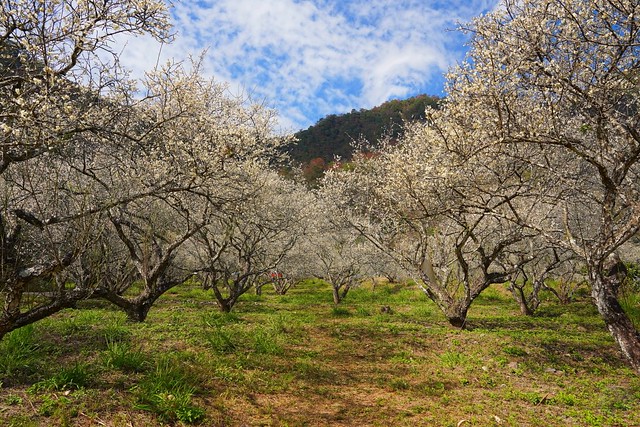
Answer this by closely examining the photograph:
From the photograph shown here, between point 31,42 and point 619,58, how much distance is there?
9.18 m

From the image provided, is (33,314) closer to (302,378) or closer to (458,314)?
(302,378)

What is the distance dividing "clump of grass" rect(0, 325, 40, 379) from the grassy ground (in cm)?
3

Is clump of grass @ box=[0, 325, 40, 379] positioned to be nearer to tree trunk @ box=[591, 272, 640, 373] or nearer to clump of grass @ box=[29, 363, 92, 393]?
clump of grass @ box=[29, 363, 92, 393]

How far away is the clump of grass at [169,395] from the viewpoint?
205 inches

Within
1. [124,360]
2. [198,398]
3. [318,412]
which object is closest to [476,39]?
[318,412]

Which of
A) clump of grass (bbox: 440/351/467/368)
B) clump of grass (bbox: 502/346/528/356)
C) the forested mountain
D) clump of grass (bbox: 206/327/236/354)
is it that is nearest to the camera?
clump of grass (bbox: 206/327/236/354)

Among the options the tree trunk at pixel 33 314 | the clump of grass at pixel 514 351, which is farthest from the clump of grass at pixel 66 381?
the clump of grass at pixel 514 351

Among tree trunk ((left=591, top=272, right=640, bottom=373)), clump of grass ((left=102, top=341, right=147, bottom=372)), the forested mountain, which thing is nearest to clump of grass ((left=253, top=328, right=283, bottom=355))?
clump of grass ((left=102, top=341, right=147, bottom=372))

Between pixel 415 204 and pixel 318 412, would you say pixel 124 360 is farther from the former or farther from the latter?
pixel 415 204

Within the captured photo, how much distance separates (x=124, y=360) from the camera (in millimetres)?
6430

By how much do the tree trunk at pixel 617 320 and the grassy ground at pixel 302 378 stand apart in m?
1.05

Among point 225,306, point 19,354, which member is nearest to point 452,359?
point 19,354

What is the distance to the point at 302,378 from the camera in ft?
25.2

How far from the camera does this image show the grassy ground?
5.36m
